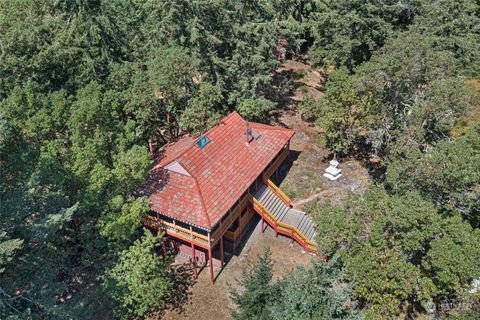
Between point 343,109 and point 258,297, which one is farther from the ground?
point 343,109

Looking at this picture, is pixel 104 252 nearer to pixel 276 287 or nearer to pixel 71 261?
pixel 71 261

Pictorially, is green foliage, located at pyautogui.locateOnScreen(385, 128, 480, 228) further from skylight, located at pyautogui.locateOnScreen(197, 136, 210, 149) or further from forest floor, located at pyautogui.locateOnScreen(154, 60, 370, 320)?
skylight, located at pyautogui.locateOnScreen(197, 136, 210, 149)

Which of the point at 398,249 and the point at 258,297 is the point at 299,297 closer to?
the point at 258,297

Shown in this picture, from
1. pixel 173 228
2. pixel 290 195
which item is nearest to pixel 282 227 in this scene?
pixel 290 195

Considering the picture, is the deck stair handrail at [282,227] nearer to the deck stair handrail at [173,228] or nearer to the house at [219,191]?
the house at [219,191]

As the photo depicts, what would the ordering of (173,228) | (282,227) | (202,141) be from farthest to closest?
(282,227) < (202,141) < (173,228)

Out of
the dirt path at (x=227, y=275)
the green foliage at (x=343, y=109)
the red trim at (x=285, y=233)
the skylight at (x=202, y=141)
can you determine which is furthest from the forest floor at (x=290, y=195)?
the skylight at (x=202, y=141)

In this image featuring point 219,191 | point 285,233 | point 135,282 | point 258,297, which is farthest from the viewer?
point 285,233
